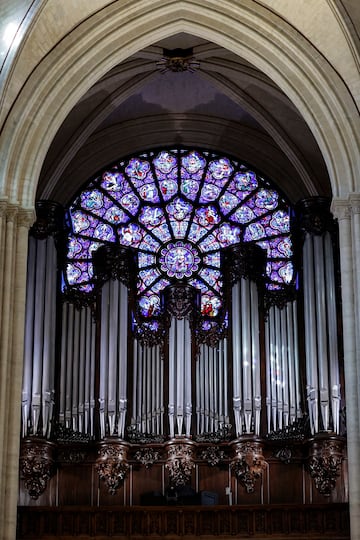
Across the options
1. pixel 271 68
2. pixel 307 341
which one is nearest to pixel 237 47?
pixel 271 68

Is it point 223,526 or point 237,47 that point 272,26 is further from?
point 223,526

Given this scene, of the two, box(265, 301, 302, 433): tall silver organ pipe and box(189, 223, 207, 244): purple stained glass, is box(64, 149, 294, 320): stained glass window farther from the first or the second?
box(265, 301, 302, 433): tall silver organ pipe

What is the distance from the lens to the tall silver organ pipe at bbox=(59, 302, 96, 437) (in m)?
21.1

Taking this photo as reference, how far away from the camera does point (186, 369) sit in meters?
21.5

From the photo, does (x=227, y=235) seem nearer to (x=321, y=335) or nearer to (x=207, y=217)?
(x=207, y=217)

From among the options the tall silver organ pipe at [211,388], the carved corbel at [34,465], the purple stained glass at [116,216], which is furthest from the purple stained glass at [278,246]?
the carved corbel at [34,465]

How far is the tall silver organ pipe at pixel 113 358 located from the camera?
20969mm

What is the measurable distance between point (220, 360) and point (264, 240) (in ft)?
7.90

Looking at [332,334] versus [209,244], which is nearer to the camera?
[332,334]

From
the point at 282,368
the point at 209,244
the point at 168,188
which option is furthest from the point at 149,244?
the point at 282,368

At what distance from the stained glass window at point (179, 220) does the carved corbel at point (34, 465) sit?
2875 millimetres

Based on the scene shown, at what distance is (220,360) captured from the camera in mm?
21578

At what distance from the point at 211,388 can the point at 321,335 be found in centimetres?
188

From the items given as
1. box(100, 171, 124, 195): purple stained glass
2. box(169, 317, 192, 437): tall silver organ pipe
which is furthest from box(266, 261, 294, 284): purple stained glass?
box(100, 171, 124, 195): purple stained glass
